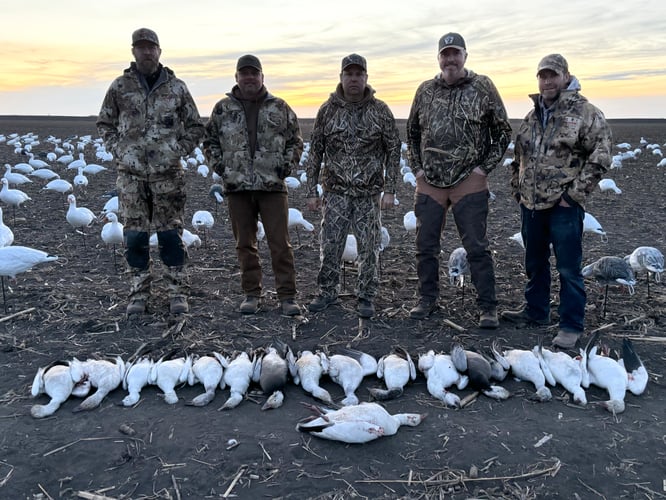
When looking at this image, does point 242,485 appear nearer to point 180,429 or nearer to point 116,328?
point 180,429

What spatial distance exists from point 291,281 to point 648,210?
10.4m

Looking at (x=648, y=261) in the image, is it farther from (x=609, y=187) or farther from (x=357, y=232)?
(x=609, y=187)

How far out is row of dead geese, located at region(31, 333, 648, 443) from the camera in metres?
4.43

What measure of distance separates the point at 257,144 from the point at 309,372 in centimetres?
261

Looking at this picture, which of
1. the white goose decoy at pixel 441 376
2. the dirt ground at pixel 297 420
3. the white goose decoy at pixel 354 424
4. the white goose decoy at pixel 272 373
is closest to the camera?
the dirt ground at pixel 297 420

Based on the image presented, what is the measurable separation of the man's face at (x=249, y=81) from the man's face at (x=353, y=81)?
885 millimetres

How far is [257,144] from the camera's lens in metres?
5.91

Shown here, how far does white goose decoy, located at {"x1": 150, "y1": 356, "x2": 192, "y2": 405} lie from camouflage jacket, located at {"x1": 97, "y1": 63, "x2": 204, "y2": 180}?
2.15m

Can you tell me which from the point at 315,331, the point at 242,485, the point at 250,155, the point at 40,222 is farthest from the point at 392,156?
the point at 40,222

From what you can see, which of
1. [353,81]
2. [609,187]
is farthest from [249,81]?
[609,187]

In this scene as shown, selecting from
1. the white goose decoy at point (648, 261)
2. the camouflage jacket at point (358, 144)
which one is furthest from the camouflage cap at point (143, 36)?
the white goose decoy at point (648, 261)

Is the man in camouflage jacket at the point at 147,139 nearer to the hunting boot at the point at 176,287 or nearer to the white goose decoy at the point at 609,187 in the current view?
the hunting boot at the point at 176,287

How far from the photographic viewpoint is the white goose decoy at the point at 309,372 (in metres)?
4.49

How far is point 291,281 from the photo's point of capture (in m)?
6.29
